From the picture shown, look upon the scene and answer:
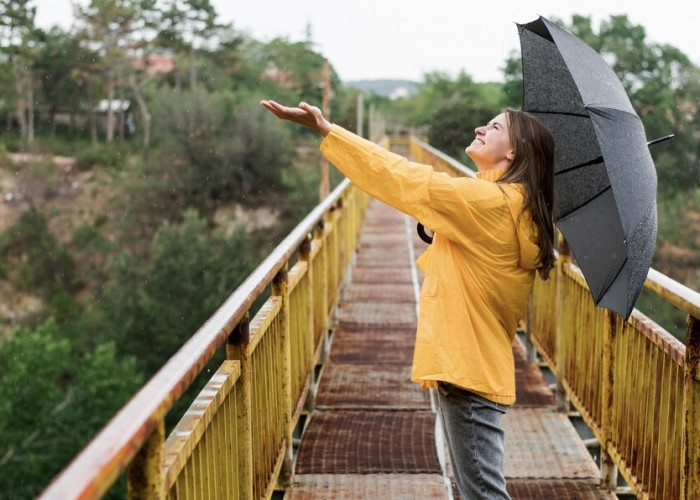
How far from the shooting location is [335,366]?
6.73 meters

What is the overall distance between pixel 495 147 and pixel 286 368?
181 centimetres

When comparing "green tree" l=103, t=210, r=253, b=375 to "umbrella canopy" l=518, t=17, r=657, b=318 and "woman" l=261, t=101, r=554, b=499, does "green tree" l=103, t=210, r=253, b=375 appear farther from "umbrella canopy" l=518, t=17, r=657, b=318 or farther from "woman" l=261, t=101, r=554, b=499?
"woman" l=261, t=101, r=554, b=499

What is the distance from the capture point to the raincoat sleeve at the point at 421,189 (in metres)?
2.66

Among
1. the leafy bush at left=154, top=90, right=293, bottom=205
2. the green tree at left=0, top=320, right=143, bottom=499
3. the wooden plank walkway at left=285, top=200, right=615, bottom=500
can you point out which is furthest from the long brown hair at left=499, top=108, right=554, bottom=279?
the leafy bush at left=154, top=90, right=293, bottom=205

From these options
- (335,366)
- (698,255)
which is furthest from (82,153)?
(335,366)

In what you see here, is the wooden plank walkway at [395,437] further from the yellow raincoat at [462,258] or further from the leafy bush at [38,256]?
the leafy bush at [38,256]

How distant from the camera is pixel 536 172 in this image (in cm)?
281

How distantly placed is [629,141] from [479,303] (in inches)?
28.5

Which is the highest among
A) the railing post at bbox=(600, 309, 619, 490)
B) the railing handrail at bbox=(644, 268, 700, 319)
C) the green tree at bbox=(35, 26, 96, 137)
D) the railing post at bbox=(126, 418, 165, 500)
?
the green tree at bbox=(35, 26, 96, 137)

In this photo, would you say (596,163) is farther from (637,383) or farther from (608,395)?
(608,395)

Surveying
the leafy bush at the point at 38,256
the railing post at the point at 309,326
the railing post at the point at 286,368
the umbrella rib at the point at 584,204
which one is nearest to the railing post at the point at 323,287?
the railing post at the point at 309,326

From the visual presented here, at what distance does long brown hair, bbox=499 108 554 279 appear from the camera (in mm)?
2785

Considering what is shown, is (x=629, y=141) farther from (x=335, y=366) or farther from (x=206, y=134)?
(x=206, y=134)

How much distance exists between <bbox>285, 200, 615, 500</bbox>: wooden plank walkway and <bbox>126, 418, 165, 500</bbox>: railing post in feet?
8.17
